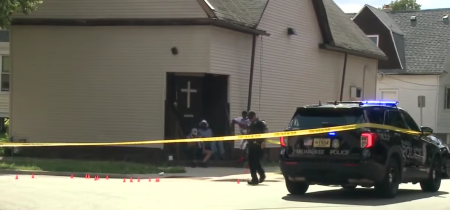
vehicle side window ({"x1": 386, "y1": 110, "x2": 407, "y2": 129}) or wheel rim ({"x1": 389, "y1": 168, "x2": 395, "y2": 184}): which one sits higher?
vehicle side window ({"x1": 386, "y1": 110, "x2": 407, "y2": 129})

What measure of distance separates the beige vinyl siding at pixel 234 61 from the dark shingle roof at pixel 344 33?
6611mm

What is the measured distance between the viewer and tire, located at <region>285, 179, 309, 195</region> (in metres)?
14.5

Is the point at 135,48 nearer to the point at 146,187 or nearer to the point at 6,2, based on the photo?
the point at 6,2

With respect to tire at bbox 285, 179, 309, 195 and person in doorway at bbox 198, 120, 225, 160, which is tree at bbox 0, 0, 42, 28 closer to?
person in doorway at bbox 198, 120, 225, 160

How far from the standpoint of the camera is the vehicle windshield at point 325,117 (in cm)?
1365

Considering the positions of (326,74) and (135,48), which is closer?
(135,48)

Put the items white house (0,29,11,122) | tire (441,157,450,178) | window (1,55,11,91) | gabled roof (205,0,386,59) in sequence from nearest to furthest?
1. tire (441,157,450,178)
2. gabled roof (205,0,386,59)
3. window (1,55,11,91)
4. white house (0,29,11,122)

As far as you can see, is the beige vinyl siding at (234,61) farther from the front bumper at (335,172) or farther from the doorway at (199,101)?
the front bumper at (335,172)

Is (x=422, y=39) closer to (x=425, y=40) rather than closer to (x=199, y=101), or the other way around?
(x=425, y=40)

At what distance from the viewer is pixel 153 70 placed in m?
22.4

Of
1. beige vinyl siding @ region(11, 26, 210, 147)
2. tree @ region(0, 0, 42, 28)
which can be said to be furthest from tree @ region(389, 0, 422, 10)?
tree @ region(0, 0, 42, 28)

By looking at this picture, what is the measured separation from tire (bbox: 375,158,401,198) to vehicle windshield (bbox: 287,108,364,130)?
1.05 meters

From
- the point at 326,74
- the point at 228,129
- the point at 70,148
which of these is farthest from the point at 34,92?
the point at 326,74

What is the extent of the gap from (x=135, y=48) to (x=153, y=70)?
925 millimetres
